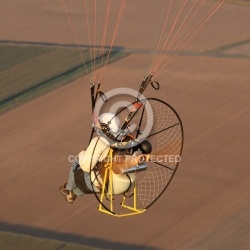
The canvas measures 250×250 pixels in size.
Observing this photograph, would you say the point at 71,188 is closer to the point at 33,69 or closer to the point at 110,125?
the point at 110,125

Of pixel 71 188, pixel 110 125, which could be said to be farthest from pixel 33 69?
pixel 110 125

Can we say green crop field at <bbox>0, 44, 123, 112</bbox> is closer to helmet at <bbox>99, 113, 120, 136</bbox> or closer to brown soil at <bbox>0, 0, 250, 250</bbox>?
brown soil at <bbox>0, 0, 250, 250</bbox>

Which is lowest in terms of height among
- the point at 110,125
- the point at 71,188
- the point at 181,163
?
the point at 181,163

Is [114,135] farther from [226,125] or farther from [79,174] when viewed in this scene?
[226,125]

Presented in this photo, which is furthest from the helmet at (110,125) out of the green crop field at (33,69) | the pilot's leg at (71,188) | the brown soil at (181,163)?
the green crop field at (33,69)

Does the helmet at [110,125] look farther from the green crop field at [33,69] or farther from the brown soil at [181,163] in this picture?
the green crop field at [33,69]

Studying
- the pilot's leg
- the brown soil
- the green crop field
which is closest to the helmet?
the pilot's leg
